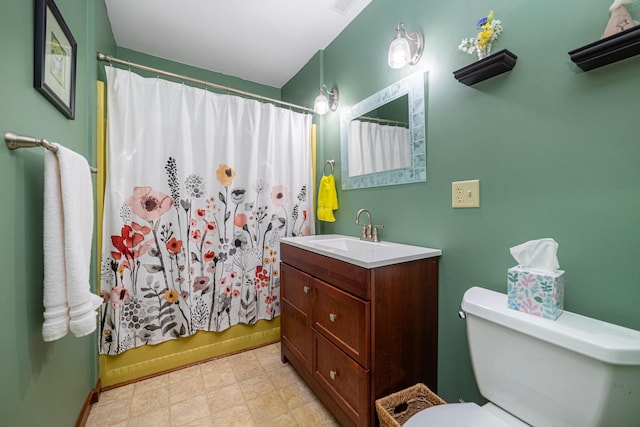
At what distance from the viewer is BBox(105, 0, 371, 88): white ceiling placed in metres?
1.66

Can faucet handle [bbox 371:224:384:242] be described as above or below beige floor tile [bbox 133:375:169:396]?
above

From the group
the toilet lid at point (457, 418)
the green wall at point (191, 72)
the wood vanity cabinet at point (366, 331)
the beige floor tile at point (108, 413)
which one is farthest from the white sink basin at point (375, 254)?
the green wall at point (191, 72)

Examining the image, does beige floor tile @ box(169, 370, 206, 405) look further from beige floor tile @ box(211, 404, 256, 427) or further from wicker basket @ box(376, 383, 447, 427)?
wicker basket @ box(376, 383, 447, 427)

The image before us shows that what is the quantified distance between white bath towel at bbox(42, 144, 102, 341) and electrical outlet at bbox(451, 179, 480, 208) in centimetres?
149

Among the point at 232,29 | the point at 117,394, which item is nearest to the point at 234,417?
the point at 117,394

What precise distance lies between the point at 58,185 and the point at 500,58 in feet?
5.26

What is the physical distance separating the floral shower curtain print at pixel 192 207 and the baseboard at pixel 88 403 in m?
0.19

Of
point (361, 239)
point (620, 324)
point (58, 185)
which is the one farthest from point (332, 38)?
point (620, 324)

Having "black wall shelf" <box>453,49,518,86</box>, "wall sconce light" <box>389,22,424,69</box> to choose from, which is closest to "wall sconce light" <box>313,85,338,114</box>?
"wall sconce light" <box>389,22,424,69</box>

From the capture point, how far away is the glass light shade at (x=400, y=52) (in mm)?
1315

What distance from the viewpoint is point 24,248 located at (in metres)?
0.81

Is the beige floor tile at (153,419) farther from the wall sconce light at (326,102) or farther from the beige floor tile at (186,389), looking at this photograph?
the wall sconce light at (326,102)

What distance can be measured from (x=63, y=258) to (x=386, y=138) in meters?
1.57

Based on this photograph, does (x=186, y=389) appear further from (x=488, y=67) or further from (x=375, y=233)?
(x=488, y=67)
